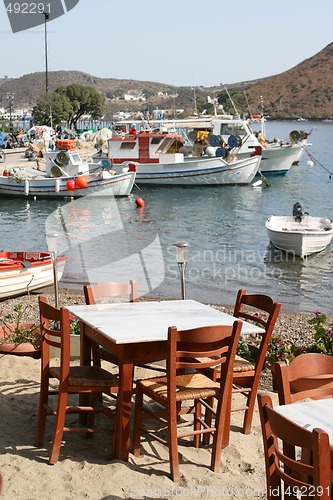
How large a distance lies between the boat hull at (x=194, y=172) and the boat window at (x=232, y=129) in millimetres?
3721

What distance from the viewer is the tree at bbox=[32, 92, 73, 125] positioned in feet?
262

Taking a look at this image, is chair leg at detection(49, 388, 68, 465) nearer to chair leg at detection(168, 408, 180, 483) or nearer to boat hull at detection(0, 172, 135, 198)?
chair leg at detection(168, 408, 180, 483)

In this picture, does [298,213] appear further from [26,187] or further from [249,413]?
[26,187]

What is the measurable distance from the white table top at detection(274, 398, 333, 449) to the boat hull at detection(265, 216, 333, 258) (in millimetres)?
12931

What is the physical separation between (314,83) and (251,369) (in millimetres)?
200941

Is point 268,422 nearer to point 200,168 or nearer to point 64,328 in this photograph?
point 64,328

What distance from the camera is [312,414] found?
136 inches

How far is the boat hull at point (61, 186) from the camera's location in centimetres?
2927

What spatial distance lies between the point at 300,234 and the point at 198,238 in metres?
5.67

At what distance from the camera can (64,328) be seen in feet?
14.8

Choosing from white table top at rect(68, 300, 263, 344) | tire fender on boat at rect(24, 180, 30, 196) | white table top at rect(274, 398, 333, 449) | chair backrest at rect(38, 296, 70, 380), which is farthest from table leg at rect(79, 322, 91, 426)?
tire fender on boat at rect(24, 180, 30, 196)

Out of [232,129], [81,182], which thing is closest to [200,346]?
[81,182]

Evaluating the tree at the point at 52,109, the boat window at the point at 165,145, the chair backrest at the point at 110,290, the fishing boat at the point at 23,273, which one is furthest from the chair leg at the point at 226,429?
the tree at the point at 52,109

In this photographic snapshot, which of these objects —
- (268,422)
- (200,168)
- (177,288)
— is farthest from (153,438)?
(200,168)
